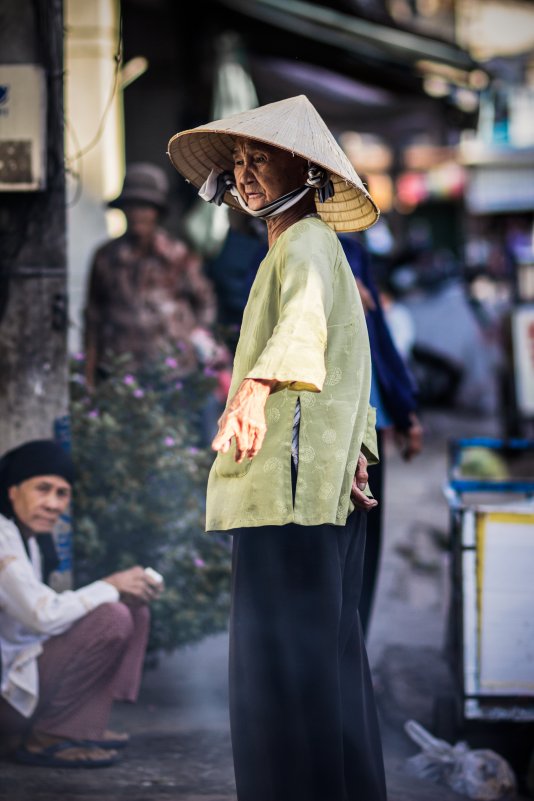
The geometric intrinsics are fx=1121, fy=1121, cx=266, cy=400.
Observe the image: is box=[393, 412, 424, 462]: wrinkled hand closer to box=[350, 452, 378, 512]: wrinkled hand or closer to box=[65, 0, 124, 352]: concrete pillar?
box=[350, 452, 378, 512]: wrinkled hand

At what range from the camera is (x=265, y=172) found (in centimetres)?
312

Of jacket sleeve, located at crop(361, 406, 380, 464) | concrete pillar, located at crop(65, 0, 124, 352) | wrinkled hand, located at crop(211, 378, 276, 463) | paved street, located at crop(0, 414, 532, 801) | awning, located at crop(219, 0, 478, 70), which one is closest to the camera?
wrinkled hand, located at crop(211, 378, 276, 463)

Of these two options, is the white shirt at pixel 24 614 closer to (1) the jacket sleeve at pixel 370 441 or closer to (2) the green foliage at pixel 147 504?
(2) the green foliage at pixel 147 504

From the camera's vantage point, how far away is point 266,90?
12648 mm

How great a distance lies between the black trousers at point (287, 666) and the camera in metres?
3.06

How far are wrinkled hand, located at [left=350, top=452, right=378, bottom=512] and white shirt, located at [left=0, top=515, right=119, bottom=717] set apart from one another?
1387 millimetres

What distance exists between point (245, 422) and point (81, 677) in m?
1.86

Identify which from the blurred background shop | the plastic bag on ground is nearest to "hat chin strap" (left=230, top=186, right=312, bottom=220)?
the plastic bag on ground

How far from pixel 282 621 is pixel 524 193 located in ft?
65.8

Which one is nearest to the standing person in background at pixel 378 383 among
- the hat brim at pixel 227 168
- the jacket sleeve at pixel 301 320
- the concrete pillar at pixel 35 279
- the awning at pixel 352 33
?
the concrete pillar at pixel 35 279

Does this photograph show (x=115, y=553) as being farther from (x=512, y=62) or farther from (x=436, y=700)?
(x=512, y=62)

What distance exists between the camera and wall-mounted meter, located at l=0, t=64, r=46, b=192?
4371mm

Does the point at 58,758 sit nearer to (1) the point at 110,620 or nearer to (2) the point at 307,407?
(1) the point at 110,620

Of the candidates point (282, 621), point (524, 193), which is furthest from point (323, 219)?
point (524, 193)
